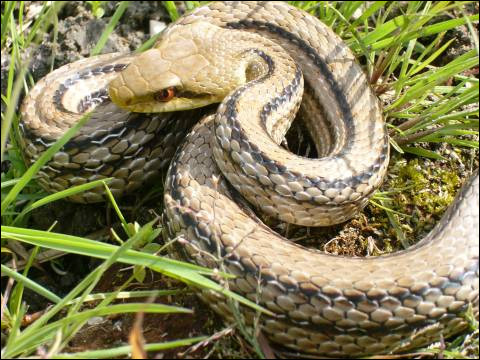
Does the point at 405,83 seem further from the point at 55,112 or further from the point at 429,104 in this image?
the point at 55,112

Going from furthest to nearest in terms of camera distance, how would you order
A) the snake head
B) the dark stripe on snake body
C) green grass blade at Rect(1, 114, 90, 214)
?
1. the snake head
2. the dark stripe on snake body
3. green grass blade at Rect(1, 114, 90, 214)

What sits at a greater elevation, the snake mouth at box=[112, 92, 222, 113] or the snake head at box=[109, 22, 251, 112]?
the snake head at box=[109, 22, 251, 112]

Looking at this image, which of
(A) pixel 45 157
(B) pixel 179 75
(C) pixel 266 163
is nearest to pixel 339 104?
(C) pixel 266 163

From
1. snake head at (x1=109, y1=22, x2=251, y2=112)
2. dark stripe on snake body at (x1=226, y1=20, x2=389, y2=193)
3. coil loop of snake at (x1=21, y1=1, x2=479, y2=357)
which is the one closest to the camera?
coil loop of snake at (x1=21, y1=1, x2=479, y2=357)

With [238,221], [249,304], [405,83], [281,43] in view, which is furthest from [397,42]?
[249,304]

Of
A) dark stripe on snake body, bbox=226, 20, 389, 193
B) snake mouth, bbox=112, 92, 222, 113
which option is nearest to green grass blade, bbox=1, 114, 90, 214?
snake mouth, bbox=112, 92, 222, 113

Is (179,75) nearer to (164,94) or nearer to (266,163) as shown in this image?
(164,94)

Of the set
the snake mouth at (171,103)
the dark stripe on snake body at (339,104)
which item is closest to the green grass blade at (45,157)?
the snake mouth at (171,103)

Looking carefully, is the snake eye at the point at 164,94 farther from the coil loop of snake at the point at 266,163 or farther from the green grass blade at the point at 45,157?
the green grass blade at the point at 45,157

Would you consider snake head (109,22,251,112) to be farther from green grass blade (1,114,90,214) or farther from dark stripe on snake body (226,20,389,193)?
green grass blade (1,114,90,214)
